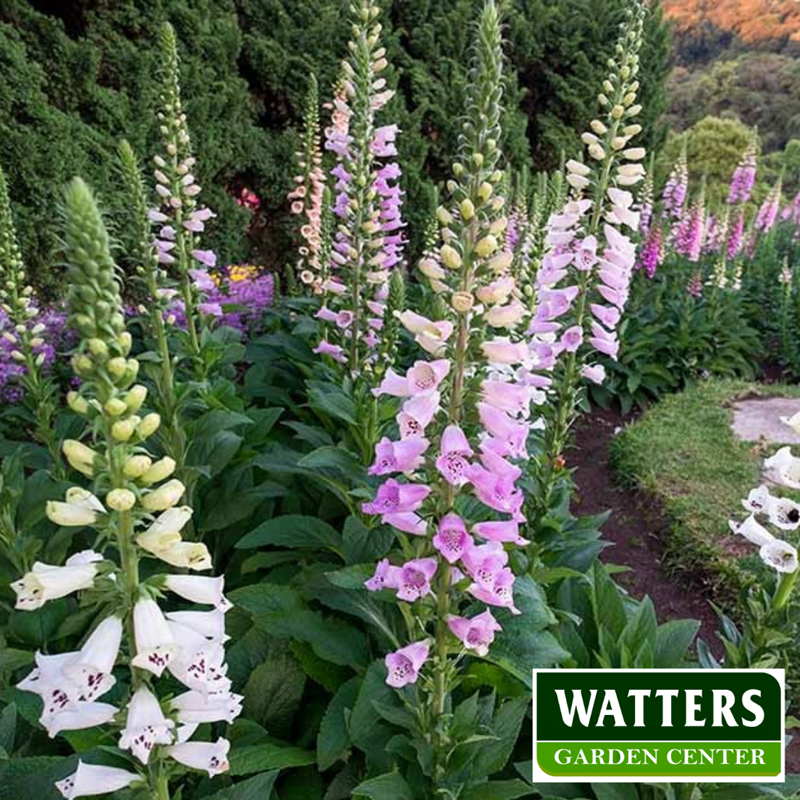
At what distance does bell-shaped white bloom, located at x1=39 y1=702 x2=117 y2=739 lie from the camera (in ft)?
5.89

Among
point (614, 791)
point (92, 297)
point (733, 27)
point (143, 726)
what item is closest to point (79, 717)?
point (143, 726)

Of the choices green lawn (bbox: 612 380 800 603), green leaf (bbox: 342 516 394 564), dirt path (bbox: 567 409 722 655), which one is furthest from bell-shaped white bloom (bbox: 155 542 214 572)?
green lawn (bbox: 612 380 800 603)

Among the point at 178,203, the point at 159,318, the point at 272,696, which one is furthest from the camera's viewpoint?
the point at 178,203

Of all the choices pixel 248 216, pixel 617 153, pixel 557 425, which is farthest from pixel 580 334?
pixel 248 216

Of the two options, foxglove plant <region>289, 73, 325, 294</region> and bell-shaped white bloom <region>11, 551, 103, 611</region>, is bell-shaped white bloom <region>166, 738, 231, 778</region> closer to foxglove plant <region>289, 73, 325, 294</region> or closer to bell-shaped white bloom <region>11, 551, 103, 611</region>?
bell-shaped white bloom <region>11, 551, 103, 611</region>

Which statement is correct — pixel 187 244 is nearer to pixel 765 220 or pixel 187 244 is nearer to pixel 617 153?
pixel 617 153

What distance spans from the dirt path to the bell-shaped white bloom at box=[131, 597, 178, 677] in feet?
14.3

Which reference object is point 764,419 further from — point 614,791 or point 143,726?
point 143,726

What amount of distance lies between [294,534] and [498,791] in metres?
1.58

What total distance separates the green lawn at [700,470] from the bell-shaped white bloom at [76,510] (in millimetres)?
4876

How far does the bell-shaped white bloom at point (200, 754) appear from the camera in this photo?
1925 mm

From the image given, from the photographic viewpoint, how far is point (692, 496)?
665 cm

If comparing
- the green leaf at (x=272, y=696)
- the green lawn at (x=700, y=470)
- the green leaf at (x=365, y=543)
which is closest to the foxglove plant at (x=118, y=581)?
the green leaf at (x=272, y=696)

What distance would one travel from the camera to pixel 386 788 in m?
2.50
